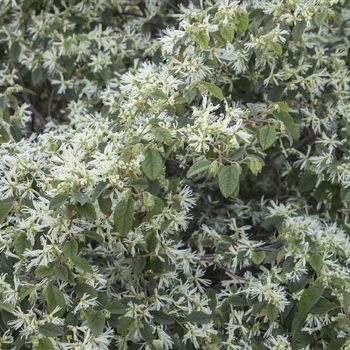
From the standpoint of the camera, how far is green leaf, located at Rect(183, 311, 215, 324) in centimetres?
219

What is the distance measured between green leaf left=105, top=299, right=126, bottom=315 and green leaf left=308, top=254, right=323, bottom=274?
2.06 feet

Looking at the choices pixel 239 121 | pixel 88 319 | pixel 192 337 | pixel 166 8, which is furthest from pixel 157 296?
pixel 166 8

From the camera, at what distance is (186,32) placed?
7.61ft

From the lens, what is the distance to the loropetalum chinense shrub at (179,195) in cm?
196

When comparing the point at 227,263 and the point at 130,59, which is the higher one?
the point at 130,59

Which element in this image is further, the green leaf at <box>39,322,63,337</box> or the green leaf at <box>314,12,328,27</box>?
the green leaf at <box>314,12,328,27</box>

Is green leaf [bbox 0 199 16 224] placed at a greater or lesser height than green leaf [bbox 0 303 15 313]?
greater

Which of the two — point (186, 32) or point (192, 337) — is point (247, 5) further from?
point (192, 337)

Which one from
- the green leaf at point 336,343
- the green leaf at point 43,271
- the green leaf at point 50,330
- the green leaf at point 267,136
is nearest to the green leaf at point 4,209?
the green leaf at point 43,271

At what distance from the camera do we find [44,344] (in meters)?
1.86

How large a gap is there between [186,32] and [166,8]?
1.01m

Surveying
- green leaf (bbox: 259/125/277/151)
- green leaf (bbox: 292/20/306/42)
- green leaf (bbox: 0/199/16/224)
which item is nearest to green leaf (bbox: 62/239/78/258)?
green leaf (bbox: 0/199/16/224)

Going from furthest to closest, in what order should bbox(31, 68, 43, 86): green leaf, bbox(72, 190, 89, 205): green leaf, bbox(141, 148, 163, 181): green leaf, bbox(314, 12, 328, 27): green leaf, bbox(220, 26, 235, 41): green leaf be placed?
bbox(31, 68, 43, 86): green leaf → bbox(314, 12, 328, 27): green leaf → bbox(220, 26, 235, 41): green leaf → bbox(141, 148, 163, 181): green leaf → bbox(72, 190, 89, 205): green leaf

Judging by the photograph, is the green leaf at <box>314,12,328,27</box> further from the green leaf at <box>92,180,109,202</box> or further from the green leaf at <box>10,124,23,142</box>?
the green leaf at <box>10,124,23,142</box>
